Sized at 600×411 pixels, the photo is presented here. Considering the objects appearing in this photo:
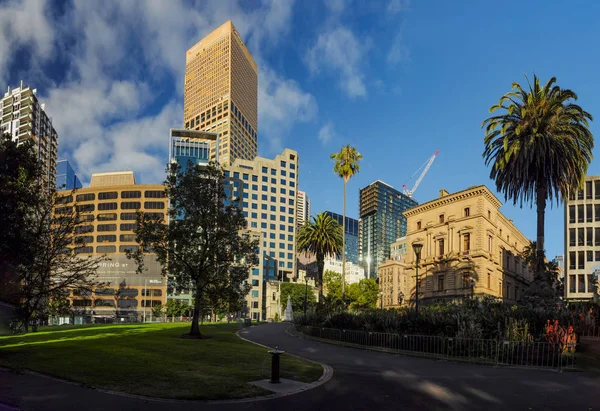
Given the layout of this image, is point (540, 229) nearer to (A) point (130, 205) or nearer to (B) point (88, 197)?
(A) point (130, 205)

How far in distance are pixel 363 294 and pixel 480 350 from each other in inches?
4090

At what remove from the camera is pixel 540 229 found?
36.9m

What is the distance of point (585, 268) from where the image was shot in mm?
78625

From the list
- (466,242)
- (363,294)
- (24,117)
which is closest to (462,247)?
(466,242)

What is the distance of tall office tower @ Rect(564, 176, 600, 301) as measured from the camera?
268ft

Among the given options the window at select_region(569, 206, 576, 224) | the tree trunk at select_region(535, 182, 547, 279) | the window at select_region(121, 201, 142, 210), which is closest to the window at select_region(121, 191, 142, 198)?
the window at select_region(121, 201, 142, 210)

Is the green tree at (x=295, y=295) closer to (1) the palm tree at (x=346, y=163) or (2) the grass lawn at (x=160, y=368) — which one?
(1) the palm tree at (x=346, y=163)

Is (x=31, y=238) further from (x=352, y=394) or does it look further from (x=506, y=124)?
(x=506, y=124)

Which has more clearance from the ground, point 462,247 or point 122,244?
point 122,244

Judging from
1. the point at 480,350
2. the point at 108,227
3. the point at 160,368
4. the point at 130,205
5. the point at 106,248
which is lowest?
the point at 480,350

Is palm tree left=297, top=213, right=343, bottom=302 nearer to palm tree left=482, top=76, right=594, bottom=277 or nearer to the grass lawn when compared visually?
palm tree left=482, top=76, right=594, bottom=277

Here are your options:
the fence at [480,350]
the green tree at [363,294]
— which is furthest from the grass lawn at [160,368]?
the green tree at [363,294]

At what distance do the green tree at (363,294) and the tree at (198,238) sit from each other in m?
81.3

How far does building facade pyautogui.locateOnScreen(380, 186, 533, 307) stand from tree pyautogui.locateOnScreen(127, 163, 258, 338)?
4450 cm
